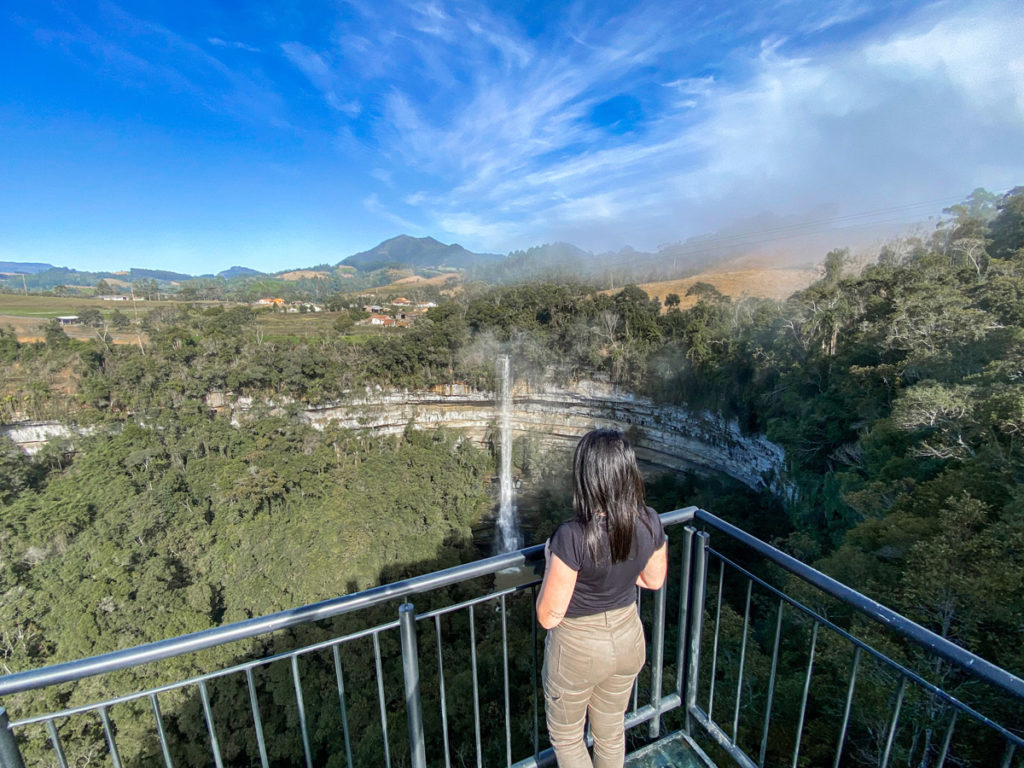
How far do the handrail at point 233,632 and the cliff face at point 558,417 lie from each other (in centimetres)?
2255

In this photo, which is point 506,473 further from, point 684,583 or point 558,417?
point 684,583

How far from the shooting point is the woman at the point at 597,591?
158 centimetres

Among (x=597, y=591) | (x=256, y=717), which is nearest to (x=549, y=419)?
(x=597, y=591)

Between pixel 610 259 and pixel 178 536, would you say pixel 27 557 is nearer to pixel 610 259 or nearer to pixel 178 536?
pixel 178 536

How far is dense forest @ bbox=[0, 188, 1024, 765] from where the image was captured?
743cm

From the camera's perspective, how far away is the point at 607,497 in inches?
62.2

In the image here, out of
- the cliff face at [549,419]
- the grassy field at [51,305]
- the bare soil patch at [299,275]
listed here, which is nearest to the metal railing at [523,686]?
the cliff face at [549,419]

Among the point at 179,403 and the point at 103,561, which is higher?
the point at 179,403

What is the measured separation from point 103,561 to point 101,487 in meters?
5.89

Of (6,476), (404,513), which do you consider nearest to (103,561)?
(6,476)

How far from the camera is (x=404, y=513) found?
21391 millimetres

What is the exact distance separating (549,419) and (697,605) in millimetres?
26110

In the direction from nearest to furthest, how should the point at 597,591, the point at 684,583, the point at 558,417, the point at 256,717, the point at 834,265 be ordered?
1. the point at 256,717
2. the point at 597,591
3. the point at 684,583
4. the point at 834,265
5. the point at 558,417

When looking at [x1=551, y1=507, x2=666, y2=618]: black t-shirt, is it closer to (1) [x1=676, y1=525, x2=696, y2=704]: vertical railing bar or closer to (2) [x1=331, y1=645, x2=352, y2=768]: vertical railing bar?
(1) [x1=676, y1=525, x2=696, y2=704]: vertical railing bar
